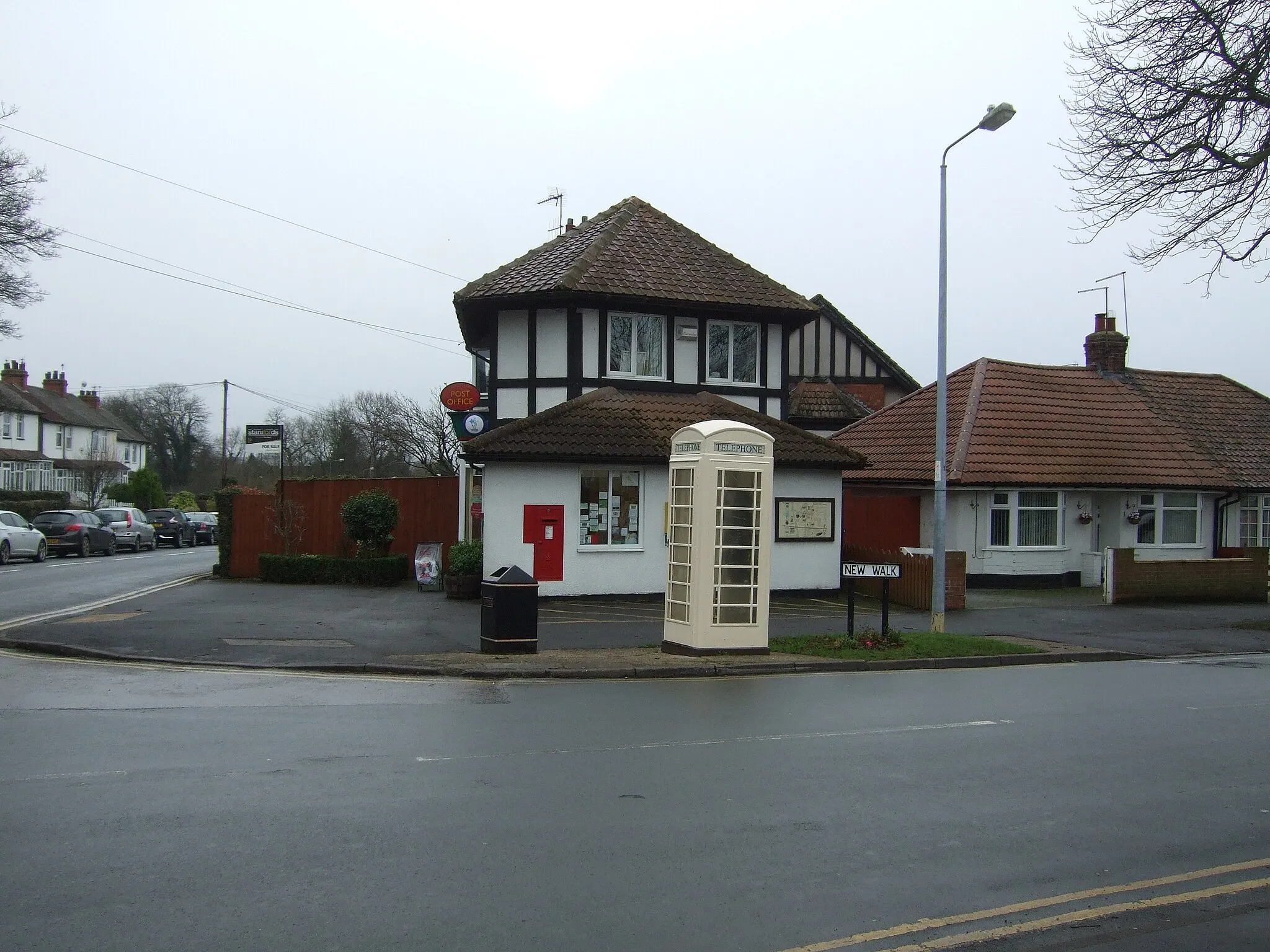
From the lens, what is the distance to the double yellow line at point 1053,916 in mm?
5043

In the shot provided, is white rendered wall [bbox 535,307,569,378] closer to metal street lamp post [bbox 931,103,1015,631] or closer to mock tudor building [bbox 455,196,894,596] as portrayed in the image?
mock tudor building [bbox 455,196,894,596]

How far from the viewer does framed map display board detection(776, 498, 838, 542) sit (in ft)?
75.1

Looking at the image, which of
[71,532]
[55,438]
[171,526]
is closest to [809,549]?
[71,532]

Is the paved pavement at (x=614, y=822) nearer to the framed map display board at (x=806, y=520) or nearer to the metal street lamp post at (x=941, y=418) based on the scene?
the metal street lamp post at (x=941, y=418)

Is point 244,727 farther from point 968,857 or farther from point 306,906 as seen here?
point 968,857

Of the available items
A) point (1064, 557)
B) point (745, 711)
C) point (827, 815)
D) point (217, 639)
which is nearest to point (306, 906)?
point (827, 815)

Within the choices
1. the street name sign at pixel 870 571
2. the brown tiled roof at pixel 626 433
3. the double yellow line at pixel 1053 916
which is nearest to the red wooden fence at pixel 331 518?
the brown tiled roof at pixel 626 433

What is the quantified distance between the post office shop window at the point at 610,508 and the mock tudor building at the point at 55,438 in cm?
4611

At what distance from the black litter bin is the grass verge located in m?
3.55

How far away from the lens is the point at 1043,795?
7.74 metres

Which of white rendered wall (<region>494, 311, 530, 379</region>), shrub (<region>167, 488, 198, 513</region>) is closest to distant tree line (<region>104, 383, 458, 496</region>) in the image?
shrub (<region>167, 488, 198, 513</region>)

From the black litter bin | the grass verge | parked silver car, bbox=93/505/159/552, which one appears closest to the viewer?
the black litter bin

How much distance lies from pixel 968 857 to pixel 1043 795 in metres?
1.76

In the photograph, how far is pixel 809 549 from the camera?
2323 cm
